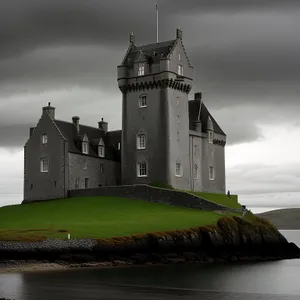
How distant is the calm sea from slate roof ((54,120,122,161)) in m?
33.3

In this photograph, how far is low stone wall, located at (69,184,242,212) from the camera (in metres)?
80.1

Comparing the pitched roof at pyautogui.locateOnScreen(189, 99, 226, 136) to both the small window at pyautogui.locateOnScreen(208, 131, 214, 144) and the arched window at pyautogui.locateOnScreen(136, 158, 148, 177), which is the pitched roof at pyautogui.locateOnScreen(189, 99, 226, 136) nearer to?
the small window at pyautogui.locateOnScreen(208, 131, 214, 144)

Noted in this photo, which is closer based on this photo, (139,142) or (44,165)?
(139,142)

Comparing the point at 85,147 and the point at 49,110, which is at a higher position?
the point at 49,110

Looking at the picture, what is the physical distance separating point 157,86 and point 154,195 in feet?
45.1

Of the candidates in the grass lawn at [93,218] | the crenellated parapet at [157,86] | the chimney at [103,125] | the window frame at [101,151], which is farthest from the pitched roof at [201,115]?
the grass lawn at [93,218]

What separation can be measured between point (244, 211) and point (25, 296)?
133 ft

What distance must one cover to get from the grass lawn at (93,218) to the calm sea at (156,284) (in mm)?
6676

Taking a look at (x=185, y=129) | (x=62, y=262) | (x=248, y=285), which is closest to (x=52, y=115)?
(x=185, y=129)

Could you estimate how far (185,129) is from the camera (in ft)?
295

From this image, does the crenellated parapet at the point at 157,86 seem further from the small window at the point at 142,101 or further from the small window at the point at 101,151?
the small window at the point at 101,151

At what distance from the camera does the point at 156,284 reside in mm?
48562

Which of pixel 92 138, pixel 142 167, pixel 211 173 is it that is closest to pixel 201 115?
pixel 211 173

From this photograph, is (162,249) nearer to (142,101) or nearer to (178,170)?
(178,170)
